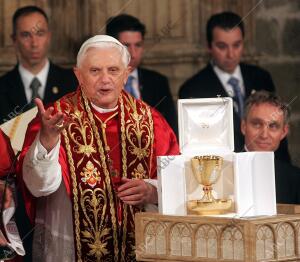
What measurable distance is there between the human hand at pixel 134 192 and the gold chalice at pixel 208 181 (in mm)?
374

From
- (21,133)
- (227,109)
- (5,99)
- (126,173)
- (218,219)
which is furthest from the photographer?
(5,99)

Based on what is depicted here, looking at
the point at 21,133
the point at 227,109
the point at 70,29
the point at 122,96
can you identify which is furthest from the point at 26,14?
the point at 227,109

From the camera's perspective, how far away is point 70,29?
9211 mm

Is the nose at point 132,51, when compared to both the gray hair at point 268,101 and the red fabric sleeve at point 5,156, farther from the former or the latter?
the red fabric sleeve at point 5,156

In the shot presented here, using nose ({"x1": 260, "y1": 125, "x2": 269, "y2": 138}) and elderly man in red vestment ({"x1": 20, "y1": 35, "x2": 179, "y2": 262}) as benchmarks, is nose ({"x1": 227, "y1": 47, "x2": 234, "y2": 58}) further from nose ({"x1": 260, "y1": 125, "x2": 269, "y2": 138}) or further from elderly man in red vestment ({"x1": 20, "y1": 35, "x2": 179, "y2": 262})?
elderly man in red vestment ({"x1": 20, "y1": 35, "x2": 179, "y2": 262})

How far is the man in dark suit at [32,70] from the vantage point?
28.7 feet

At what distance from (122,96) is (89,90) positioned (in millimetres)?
286

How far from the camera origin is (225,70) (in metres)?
9.16

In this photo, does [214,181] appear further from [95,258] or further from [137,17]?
[137,17]

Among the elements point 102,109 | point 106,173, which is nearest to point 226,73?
point 102,109

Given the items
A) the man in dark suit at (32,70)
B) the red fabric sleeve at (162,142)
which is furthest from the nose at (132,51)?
the red fabric sleeve at (162,142)

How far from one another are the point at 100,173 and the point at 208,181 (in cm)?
75

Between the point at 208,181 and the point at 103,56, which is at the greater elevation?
the point at 103,56

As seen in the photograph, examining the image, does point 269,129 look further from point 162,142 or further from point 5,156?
point 5,156
